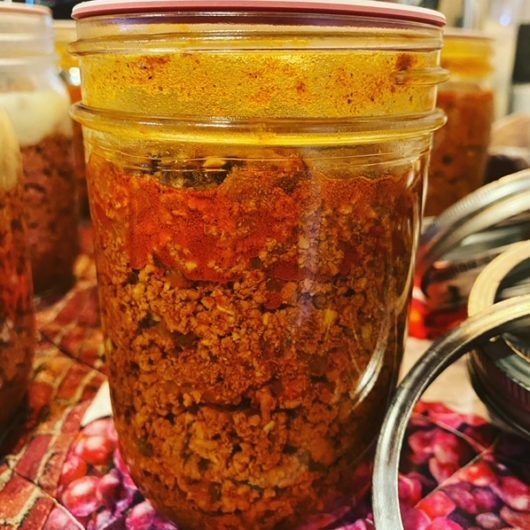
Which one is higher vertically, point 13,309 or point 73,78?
point 73,78

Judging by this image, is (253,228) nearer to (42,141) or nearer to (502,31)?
(42,141)

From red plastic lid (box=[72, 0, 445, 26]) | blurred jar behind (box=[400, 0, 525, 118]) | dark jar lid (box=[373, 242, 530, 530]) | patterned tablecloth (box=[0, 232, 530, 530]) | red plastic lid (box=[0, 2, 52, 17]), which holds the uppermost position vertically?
red plastic lid (box=[72, 0, 445, 26])

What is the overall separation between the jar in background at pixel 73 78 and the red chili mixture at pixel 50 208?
0.05m

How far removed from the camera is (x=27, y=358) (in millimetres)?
559

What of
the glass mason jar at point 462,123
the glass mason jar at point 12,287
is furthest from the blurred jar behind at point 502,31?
the glass mason jar at point 12,287

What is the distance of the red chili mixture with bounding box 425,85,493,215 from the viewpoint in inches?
34.6

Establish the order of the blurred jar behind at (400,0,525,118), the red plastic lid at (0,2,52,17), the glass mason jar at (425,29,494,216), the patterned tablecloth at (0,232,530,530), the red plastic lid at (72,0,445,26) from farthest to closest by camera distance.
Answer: the blurred jar behind at (400,0,525,118), the glass mason jar at (425,29,494,216), the red plastic lid at (0,2,52,17), the patterned tablecloth at (0,232,530,530), the red plastic lid at (72,0,445,26)

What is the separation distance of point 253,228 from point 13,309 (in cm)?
28

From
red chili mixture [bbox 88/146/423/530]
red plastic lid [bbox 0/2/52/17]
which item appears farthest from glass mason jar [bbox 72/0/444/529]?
red plastic lid [bbox 0/2/52/17]

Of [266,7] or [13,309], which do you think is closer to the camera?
[266,7]

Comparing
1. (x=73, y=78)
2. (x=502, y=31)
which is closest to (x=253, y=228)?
(x=73, y=78)

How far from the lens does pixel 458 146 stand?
2.91ft

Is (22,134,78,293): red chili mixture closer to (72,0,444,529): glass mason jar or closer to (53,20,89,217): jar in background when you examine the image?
(53,20,89,217): jar in background

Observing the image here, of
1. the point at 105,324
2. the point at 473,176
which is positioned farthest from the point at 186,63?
the point at 473,176
